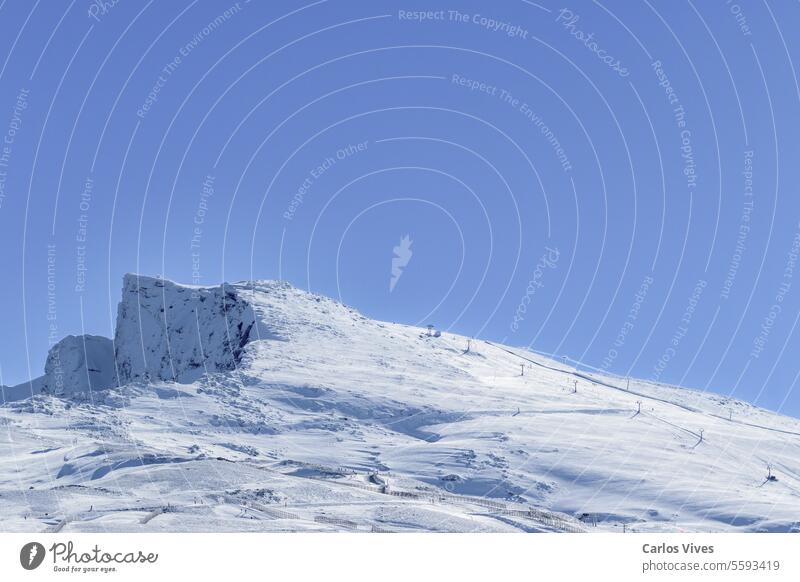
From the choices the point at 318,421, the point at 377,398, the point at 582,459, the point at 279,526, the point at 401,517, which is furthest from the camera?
the point at 377,398

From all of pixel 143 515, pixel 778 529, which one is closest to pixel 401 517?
pixel 143 515

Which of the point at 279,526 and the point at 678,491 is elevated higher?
the point at 279,526

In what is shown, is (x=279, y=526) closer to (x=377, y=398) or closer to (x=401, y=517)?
(x=401, y=517)
